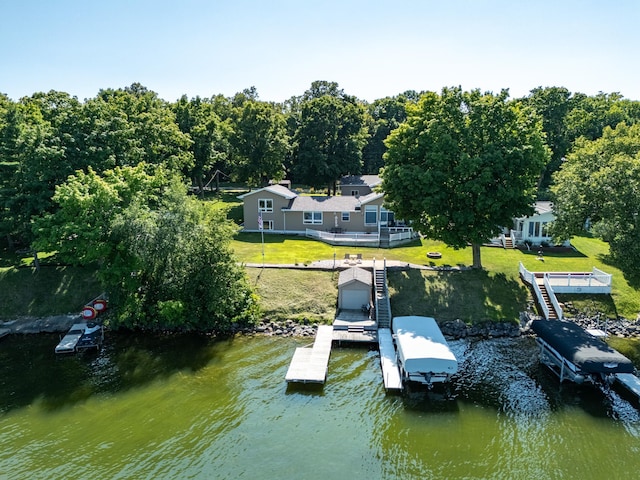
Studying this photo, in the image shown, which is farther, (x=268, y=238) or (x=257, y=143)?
(x=257, y=143)

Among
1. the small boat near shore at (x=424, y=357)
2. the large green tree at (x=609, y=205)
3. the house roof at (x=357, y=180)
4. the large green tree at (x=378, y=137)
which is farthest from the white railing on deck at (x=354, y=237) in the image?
the large green tree at (x=378, y=137)

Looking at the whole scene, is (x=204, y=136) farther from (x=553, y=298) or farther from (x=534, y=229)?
(x=553, y=298)

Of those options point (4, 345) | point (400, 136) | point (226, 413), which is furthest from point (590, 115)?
point (4, 345)

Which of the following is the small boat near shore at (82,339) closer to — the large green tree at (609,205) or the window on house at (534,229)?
the large green tree at (609,205)

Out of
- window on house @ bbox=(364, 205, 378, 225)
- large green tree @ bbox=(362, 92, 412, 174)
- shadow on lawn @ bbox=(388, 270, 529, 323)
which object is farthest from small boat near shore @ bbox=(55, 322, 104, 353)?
large green tree @ bbox=(362, 92, 412, 174)

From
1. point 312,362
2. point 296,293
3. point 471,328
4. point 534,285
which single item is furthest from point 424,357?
point 534,285

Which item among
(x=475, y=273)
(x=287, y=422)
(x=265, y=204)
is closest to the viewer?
(x=287, y=422)
